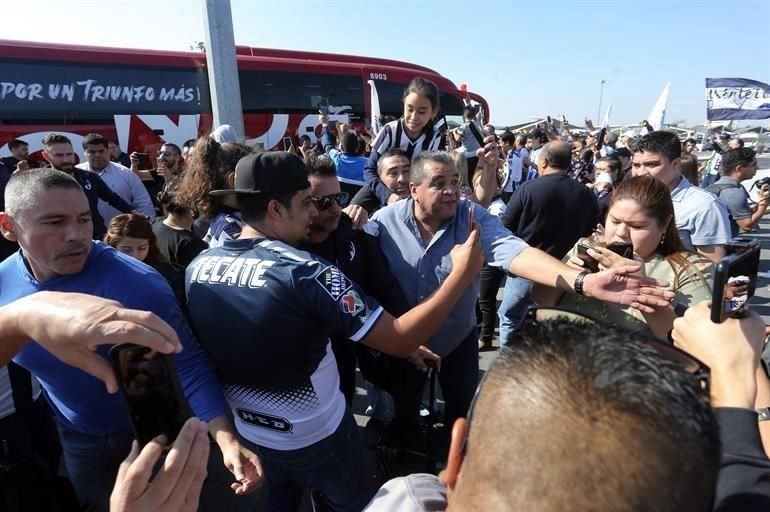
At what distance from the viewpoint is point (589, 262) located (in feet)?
5.79

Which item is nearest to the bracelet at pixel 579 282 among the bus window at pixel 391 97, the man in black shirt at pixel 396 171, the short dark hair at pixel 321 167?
the short dark hair at pixel 321 167

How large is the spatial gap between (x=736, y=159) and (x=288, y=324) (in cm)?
544

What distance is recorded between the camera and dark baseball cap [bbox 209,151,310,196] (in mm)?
1663

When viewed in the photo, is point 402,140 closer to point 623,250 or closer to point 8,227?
point 623,250

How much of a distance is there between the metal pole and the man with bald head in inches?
138

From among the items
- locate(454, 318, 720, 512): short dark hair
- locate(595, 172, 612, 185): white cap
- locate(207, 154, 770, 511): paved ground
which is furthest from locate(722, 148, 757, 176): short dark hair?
locate(454, 318, 720, 512): short dark hair

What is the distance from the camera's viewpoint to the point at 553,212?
12.2ft

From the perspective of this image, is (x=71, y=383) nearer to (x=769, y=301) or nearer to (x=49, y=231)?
(x=49, y=231)

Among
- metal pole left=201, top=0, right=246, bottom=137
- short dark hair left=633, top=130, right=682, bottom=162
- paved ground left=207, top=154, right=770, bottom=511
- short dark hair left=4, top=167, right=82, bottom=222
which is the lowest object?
paved ground left=207, top=154, right=770, bottom=511

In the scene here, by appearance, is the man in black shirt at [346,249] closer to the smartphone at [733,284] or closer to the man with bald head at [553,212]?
the man with bald head at [553,212]

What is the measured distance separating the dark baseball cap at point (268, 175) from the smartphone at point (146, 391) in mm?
900

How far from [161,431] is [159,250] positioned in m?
2.34

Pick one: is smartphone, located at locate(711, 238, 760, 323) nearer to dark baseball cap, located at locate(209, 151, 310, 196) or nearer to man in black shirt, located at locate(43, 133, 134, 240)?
dark baseball cap, located at locate(209, 151, 310, 196)

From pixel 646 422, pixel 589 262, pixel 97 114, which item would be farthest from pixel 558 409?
pixel 97 114
